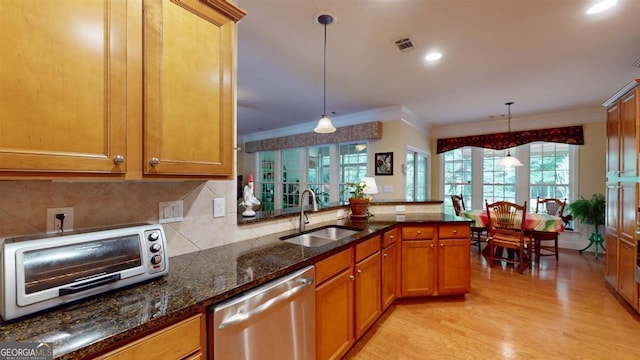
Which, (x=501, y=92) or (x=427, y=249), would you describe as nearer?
(x=427, y=249)

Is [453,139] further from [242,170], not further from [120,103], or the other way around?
[120,103]

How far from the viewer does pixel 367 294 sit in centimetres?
210

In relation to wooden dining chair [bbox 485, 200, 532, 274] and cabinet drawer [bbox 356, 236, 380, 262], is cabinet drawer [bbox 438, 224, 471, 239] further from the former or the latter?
wooden dining chair [bbox 485, 200, 532, 274]

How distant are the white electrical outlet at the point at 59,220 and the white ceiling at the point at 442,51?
172cm

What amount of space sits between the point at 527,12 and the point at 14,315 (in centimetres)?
325

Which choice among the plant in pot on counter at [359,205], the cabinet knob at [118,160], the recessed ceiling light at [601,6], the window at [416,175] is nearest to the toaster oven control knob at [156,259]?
the cabinet knob at [118,160]

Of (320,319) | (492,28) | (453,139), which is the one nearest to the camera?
(320,319)

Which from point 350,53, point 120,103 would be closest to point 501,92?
point 350,53

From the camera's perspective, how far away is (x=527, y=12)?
1985 millimetres

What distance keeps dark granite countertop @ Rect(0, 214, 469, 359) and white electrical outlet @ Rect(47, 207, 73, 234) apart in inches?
14.4

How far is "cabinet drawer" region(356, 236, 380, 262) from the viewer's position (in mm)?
1970

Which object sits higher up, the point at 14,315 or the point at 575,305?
the point at 14,315

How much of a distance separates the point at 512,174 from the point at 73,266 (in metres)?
6.53

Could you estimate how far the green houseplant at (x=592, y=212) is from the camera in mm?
4242
